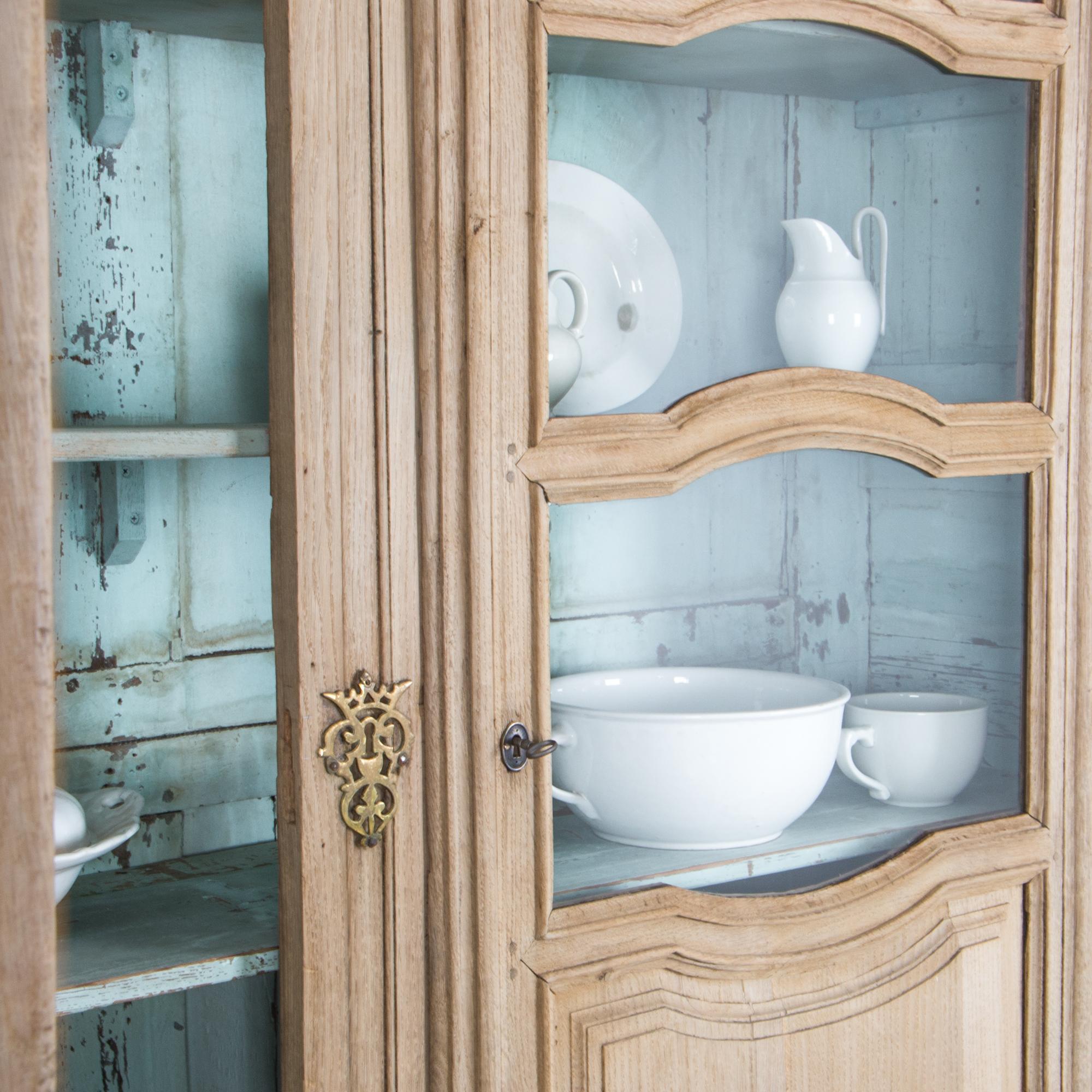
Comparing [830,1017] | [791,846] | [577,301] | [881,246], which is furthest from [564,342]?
[830,1017]

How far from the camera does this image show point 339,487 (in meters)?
0.70

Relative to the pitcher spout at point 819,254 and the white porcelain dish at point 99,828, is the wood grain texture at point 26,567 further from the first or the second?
the pitcher spout at point 819,254

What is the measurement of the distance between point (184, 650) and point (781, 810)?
442 millimetres

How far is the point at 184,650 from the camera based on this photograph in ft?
3.04

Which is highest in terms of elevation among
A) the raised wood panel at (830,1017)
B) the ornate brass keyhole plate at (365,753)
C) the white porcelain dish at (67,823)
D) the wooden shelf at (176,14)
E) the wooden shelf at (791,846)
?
the wooden shelf at (176,14)

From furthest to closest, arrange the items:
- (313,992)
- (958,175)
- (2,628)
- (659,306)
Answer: (958,175) → (659,306) → (313,992) → (2,628)

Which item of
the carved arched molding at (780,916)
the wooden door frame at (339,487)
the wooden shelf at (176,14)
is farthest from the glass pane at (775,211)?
the carved arched molding at (780,916)

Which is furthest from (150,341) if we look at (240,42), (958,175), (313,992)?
(958,175)

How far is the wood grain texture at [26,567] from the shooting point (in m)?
0.57

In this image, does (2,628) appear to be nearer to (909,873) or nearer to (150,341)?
(150,341)

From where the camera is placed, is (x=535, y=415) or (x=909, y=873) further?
(x=909, y=873)

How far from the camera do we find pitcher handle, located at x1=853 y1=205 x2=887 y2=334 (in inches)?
34.8

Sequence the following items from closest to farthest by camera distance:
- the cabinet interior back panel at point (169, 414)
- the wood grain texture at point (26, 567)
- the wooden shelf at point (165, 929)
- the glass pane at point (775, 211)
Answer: the wood grain texture at point (26, 567) < the wooden shelf at point (165, 929) < the glass pane at point (775, 211) < the cabinet interior back panel at point (169, 414)

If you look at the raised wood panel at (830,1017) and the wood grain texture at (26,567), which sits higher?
the wood grain texture at (26,567)
